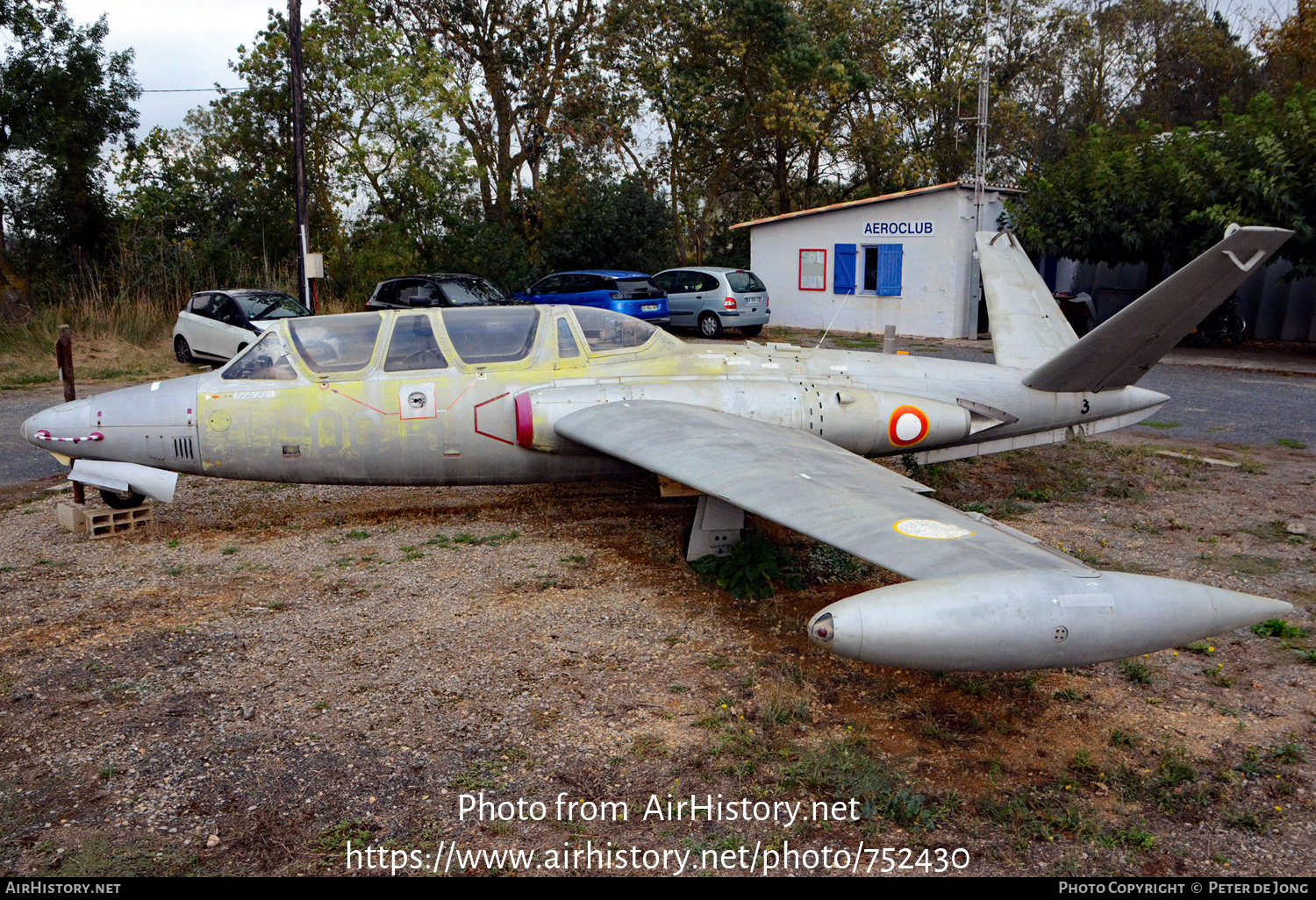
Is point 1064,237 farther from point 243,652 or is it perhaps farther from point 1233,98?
point 1233,98

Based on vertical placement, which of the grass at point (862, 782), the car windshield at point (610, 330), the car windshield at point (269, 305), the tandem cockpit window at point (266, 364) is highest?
the car windshield at point (269, 305)

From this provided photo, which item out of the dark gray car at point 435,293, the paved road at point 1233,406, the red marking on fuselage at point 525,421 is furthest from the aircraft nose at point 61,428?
the paved road at point 1233,406

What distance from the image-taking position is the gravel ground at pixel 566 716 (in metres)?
4.55

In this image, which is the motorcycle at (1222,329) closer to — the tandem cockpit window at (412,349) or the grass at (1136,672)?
the grass at (1136,672)

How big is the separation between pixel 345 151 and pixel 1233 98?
40.4m

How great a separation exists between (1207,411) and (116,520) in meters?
16.7

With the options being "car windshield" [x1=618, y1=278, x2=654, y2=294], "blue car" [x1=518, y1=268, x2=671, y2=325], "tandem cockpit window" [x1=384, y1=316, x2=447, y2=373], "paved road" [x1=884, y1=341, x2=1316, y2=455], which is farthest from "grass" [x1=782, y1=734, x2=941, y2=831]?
"car windshield" [x1=618, y1=278, x2=654, y2=294]

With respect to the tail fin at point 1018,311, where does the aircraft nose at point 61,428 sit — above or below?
below

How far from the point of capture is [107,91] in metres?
27.4

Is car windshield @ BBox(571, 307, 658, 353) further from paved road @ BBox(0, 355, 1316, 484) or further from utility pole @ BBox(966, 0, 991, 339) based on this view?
utility pole @ BBox(966, 0, 991, 339)

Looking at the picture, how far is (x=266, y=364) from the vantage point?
29.7ft

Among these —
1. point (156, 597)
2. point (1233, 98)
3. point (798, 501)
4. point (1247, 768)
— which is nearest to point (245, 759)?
point (156, 597)

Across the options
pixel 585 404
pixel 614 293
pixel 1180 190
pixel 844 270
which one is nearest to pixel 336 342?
pixel 585 404

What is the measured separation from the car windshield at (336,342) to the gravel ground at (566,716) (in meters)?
1.87
